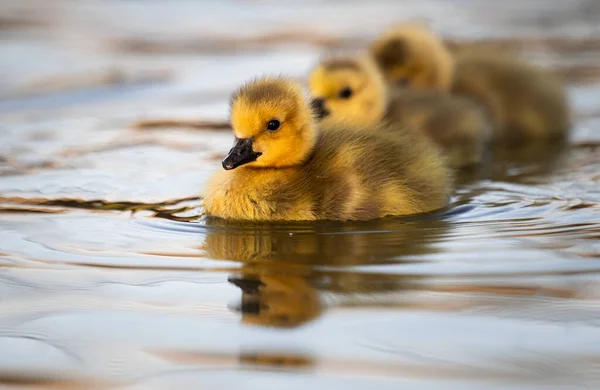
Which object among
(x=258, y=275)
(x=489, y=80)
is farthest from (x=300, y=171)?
(x=489, y=80)

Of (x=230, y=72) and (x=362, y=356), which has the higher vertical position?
(x=230, y=72)

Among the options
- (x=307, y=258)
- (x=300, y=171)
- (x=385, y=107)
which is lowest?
(x=307, y=258)

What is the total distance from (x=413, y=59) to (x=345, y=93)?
132 cm

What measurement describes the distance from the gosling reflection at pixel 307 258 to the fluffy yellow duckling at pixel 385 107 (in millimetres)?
1944

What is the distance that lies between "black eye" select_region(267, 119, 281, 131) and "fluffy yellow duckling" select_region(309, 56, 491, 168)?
1.60m

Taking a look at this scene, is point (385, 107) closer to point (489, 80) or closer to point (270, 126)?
point (489, 80)

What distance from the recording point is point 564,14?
12.5 meters

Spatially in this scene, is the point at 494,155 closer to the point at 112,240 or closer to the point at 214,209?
the point at 214,209

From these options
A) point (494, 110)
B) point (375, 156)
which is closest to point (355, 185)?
point (375, 156)

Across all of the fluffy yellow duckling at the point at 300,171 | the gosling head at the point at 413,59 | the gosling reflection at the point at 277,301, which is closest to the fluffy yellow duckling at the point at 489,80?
the gosling head at the point at 413,59

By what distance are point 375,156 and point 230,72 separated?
481cm

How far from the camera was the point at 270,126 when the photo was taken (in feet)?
15.3

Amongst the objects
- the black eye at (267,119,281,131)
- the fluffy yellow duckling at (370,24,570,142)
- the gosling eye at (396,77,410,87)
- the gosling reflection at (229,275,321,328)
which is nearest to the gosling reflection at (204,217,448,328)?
the gosling reflection at (229,275,321,328)

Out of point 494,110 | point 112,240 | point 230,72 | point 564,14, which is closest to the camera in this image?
point 112,240
